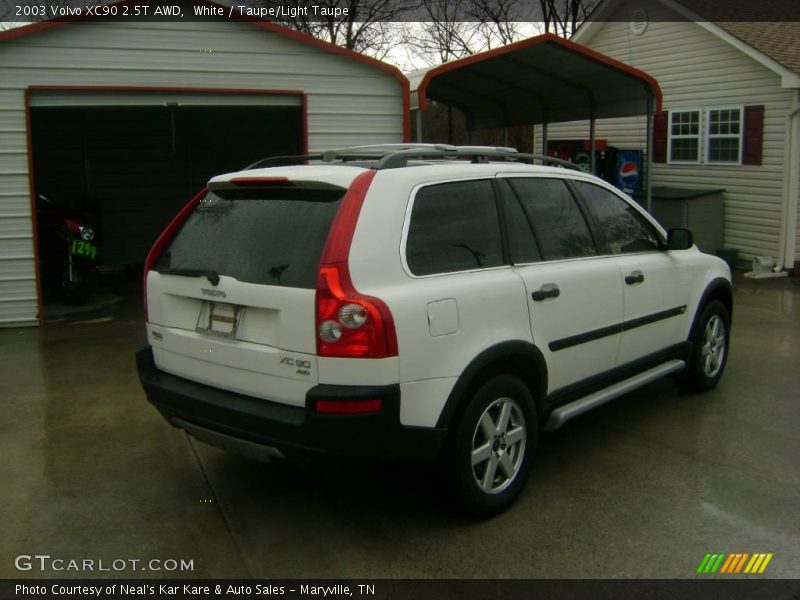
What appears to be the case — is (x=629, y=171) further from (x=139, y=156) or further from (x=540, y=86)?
(x=139, y=156)

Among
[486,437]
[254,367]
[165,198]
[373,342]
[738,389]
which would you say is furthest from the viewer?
[165,198]

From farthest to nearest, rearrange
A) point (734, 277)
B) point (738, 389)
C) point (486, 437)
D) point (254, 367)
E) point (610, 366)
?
point (734, 277), point (738, 389), point (610, 366), point (486, 437), point (254, 367)

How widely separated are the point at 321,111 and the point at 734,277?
280 inches

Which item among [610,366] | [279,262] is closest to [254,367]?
[279,262]

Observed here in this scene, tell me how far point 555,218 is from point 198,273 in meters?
2.04

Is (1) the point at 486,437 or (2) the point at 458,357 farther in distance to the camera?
(1) the point at 486,437

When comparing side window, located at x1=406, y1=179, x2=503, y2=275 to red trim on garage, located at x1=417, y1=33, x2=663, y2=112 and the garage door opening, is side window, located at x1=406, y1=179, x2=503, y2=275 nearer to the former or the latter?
red trim on garage, located at x1=417, y1=33, x2=663, y2=112

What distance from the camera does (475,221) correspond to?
4.16 metres

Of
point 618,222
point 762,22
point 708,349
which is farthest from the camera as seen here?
point 762,22

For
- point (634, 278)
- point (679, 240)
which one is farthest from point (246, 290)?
point (679, 240)

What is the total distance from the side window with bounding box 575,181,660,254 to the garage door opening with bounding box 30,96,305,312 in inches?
354

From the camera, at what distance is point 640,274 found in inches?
200

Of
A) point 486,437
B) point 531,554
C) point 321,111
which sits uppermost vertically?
point 321,111

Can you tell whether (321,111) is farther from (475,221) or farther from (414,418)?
(414,418)
